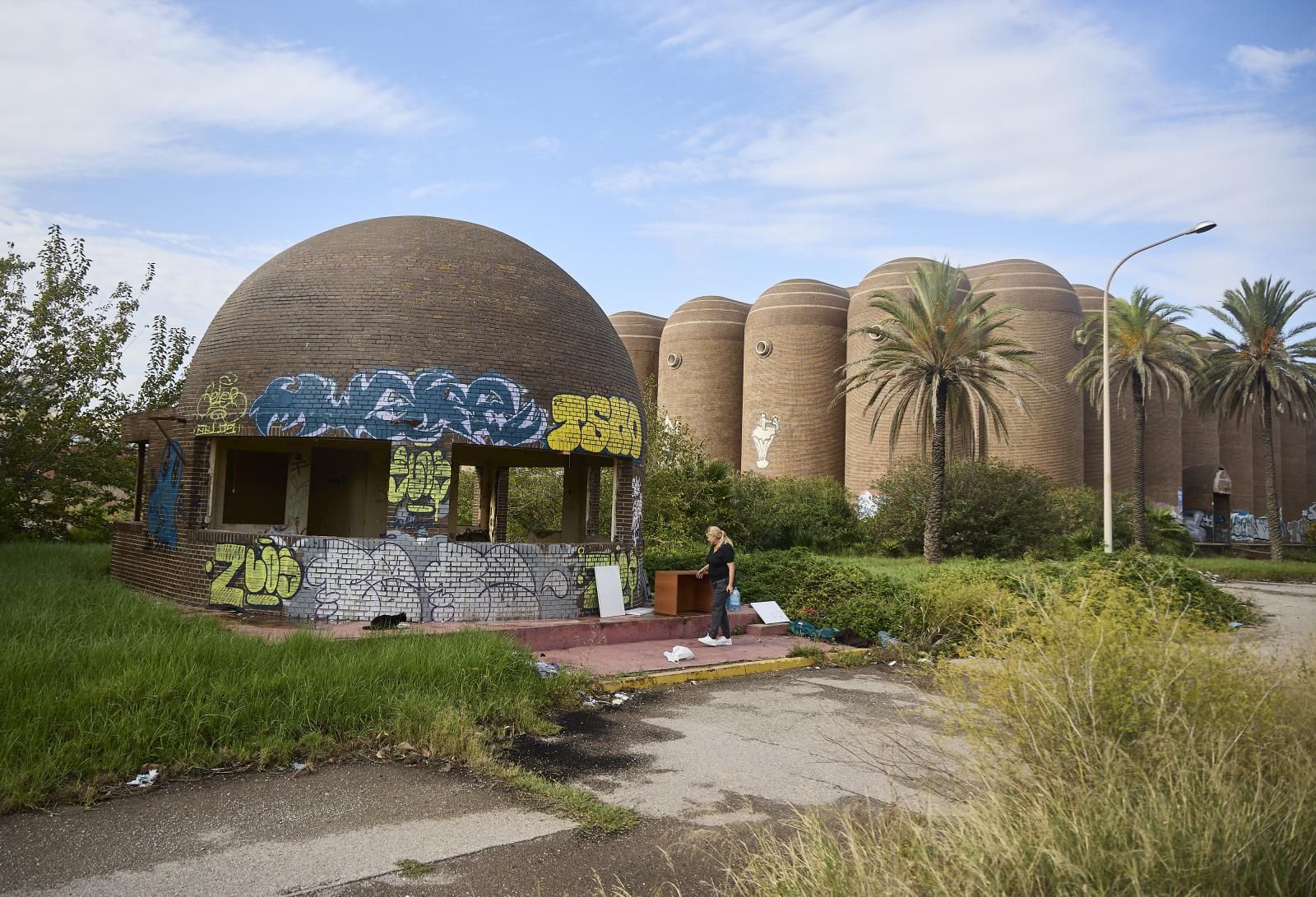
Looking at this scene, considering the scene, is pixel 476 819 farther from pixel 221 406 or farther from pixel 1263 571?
pixel 1263 571

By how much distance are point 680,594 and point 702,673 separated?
3116mm

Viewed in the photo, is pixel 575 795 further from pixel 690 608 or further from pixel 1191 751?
pixel 690 608

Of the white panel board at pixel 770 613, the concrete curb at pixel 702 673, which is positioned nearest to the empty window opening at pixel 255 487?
the white panel board at pixel 770 613

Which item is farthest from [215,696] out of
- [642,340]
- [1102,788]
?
[642,340]

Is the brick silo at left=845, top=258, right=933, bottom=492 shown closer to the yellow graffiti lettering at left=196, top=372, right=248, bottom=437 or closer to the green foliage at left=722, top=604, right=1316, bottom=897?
the yellow graffiti lettering at left=196, top=372, right=248, bottom=437

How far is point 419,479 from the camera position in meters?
12.0

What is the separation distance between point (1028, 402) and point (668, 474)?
72.7ft

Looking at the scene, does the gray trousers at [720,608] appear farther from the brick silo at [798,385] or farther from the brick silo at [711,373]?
the brick silo at [711,373]

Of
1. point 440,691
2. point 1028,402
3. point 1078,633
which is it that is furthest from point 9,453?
point 1028,402

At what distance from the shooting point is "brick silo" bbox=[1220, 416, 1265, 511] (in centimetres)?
5541

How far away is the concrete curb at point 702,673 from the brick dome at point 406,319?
15.4 ft

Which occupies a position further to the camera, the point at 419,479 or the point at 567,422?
the point at 567,422

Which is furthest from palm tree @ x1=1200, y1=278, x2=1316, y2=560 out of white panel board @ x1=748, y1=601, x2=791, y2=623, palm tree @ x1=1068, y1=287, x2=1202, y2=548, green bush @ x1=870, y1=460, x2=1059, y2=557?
white panel board @ x1=748, y1=601, x2=791, y2=623

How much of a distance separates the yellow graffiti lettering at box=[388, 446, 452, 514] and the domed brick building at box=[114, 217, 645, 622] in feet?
0.08
